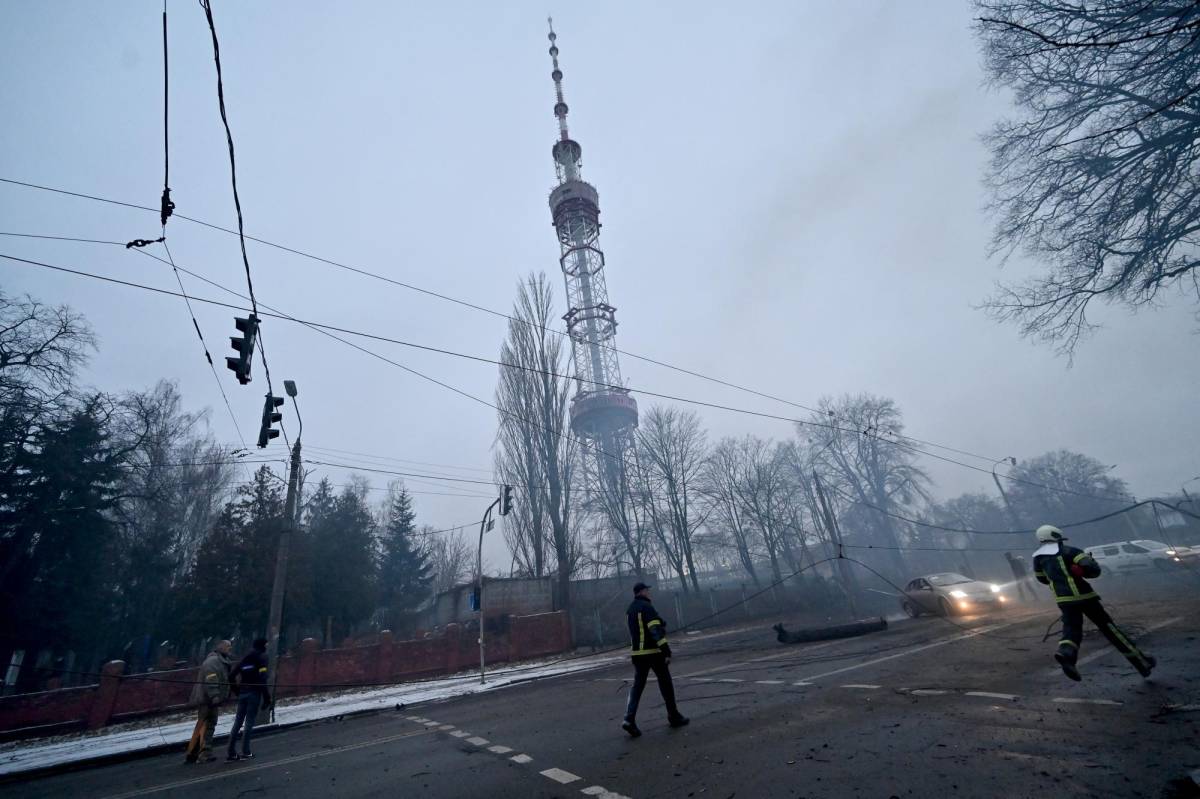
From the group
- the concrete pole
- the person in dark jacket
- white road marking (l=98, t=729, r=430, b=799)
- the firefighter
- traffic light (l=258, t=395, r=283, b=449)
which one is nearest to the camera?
the firefighter

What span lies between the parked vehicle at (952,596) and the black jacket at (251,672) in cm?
1928

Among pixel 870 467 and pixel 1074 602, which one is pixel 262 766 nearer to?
pixel 1074 602

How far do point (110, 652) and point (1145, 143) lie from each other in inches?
1856

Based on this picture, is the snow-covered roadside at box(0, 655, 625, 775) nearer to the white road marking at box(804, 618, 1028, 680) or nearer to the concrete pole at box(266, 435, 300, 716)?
the concrete pole at box(266, 435, 300, 716)

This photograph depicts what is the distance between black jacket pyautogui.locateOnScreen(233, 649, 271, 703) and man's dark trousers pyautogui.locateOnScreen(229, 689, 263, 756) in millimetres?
101

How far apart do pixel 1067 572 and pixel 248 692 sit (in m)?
12.3

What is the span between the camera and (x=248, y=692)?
872 centimetres

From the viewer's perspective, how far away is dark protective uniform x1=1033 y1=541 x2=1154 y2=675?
17.8 ft

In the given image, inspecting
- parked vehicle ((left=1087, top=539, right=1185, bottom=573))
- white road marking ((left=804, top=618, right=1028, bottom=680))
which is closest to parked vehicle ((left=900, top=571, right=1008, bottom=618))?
white road marking ((left=804, top=618, right=1028, bottom=680))

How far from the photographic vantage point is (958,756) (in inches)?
163

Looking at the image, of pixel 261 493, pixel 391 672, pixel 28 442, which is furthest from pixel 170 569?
pixel 391 672

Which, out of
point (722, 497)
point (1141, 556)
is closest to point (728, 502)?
point (722, 497)

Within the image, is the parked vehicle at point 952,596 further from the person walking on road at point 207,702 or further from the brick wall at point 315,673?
the person walking on road at point 207,702

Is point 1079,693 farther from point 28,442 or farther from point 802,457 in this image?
point 802,457
